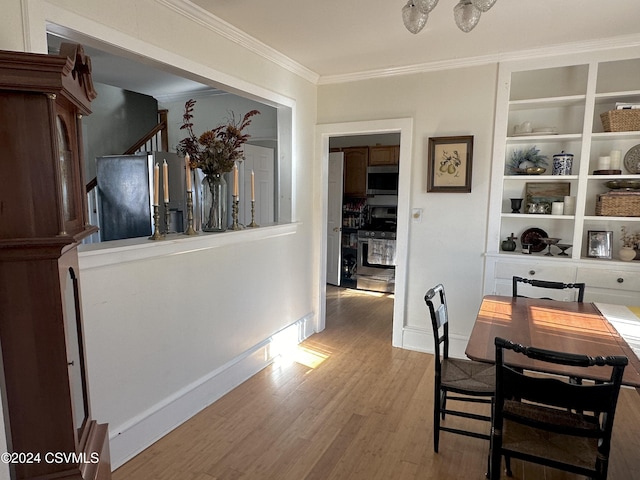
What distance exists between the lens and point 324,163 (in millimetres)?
3891

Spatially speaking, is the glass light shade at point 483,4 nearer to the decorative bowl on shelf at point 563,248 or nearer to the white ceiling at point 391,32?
the white ceiling at point 391,32

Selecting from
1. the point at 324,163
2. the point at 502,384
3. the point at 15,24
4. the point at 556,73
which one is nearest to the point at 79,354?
the point at 15,24

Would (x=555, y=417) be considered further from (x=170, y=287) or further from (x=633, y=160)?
(x=633, y=160)

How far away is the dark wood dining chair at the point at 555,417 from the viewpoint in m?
1.40

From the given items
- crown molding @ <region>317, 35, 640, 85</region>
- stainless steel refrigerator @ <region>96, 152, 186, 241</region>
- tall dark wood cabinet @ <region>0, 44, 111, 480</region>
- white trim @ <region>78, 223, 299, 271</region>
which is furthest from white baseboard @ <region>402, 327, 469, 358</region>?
tall dark wood cabinet @ <region>0, 44, 111, 480</region>

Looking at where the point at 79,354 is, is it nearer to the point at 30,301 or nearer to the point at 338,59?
the point at 30,301

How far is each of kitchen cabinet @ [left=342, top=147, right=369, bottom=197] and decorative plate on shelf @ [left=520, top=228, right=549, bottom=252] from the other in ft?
9.20

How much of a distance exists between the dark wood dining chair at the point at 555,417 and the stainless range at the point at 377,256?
12.8ft

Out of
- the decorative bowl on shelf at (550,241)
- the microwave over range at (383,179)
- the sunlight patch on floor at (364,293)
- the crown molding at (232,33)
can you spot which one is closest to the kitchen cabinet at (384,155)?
the microwave over range at (383,179)

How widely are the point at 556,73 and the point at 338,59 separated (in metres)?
1.79

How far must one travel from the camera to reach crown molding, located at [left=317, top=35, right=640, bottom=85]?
277 centimetres

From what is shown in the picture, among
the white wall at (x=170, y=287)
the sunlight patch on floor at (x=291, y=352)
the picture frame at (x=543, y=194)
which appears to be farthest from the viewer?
the sunlight patch on floor at (x=291, y=352)

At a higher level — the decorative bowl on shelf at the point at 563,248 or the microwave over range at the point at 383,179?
the microwave over range at the point at 383,179

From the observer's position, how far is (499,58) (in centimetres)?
307
